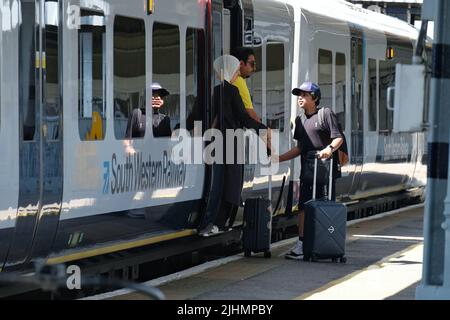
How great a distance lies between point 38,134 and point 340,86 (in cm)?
1021

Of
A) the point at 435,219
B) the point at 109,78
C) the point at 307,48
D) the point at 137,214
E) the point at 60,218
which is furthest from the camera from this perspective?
the point at 307,48

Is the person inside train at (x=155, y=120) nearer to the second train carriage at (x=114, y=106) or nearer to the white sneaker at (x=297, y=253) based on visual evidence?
the second train carriage at (x=114, y=106)

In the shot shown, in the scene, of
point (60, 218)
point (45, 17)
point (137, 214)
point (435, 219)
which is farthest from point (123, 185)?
point (435, 219)

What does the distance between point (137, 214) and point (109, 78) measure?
1370 millimetres

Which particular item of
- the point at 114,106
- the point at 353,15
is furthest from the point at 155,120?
the point at 353,15

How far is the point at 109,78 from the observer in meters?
10.2

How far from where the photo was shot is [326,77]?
17750 mm

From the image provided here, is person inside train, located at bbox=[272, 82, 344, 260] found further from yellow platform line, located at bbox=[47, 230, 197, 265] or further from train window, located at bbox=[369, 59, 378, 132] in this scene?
train window, located at bbox=[369, 59, 378, 132]

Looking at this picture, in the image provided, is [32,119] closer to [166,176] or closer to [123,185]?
[123,185]

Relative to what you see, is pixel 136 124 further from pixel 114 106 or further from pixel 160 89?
pixel 160 89

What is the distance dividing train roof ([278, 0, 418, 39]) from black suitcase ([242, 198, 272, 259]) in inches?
142

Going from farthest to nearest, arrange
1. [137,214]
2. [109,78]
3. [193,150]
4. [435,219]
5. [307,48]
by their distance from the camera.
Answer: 1. [307,48]
2. [193,150]
3. [137,214]
4. [109,78]
5. [435,219]

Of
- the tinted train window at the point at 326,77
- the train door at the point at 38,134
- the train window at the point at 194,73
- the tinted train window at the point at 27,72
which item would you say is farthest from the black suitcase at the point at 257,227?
the tinted train window at the point at 326,77

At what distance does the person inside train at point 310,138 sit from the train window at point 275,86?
6.83ft
